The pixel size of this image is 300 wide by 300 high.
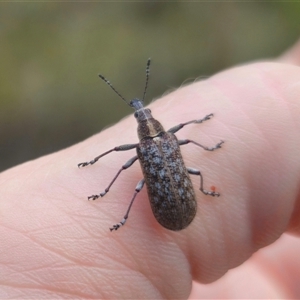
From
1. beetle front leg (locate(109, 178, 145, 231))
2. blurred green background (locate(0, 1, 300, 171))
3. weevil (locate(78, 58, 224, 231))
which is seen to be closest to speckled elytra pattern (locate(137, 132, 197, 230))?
weevil (locate(78, 58, 224, 231))

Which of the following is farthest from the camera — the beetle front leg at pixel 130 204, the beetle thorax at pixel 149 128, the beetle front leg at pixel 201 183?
the beetle thorax at pixel 149 128

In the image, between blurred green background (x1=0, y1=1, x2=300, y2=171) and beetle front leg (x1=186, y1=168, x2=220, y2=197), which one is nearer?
beetle front leg (x1=186, y1=168, x2=220, y2=197)

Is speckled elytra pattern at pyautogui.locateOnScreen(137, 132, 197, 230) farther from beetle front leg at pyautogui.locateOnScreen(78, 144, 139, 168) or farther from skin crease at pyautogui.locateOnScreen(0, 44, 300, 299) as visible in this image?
skin crease at pyautogui.locateOnScreen(0, 44, 300, 299)

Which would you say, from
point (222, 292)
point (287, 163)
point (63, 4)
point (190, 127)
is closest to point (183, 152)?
point (190, 127)

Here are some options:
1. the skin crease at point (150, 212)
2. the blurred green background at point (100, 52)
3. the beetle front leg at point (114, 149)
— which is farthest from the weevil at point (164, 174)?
the blurred green background at point (100, 52)

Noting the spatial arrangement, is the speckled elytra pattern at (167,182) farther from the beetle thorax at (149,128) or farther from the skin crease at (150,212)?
the skin crease at (150,212)

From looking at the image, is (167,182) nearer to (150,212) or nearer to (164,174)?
(164,174)

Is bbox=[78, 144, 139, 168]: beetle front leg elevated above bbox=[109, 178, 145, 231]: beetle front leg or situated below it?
above
